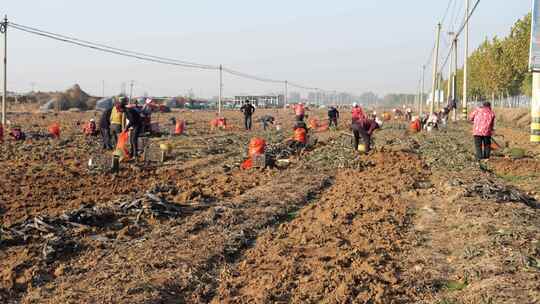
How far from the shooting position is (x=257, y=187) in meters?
11.6

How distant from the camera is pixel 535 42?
18.4 m

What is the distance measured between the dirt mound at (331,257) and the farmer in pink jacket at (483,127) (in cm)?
549

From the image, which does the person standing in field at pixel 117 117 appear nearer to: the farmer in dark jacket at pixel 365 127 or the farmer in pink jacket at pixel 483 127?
the farmer in dark jacket at pixel 365 127

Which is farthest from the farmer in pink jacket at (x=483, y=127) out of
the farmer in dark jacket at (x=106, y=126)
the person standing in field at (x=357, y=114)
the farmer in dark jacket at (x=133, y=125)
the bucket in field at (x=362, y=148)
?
the farmer in dark jacket at (x=106, y=126)

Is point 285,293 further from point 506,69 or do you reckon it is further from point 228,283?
point 506,69

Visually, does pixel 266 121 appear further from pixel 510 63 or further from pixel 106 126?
pixel 510 63

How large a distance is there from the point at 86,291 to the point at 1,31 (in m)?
23.7

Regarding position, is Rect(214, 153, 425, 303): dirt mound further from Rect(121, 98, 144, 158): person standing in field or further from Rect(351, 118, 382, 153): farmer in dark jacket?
Rect(121, 98, 144, 158): person standing in field

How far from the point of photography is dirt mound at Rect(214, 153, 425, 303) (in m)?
5.48

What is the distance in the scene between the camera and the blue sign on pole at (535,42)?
1814 cm

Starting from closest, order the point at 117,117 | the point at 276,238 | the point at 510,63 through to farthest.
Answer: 1. the point at 276,238
2. the point at 117,117
3. the point at 510,63

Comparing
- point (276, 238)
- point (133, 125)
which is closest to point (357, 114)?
point (133, 125)

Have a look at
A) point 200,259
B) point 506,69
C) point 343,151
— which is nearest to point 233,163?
point 343,151

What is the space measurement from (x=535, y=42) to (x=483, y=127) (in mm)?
5394
